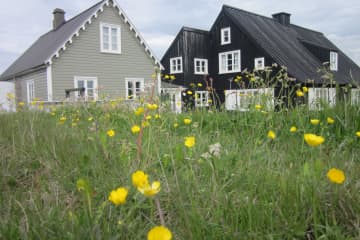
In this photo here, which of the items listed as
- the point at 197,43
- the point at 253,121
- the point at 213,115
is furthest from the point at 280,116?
the point at 197,43

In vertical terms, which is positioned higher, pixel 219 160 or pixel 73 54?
pixel 73 54

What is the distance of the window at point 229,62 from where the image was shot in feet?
68.7

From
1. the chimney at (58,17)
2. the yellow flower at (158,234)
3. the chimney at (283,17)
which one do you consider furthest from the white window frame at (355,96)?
the chimney at (283,17)

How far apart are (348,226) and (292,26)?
30149mm

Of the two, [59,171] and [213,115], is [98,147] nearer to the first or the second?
[59,171]

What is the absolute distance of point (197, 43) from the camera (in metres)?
22.5

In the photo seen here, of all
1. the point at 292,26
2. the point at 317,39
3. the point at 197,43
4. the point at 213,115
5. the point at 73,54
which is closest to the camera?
the point at 213,115

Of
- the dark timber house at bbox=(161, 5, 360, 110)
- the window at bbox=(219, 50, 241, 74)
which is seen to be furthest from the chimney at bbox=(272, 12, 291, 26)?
the window at bbox=(219, 50, 241, 74)

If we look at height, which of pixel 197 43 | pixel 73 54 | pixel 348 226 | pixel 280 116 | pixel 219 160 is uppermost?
pixel 197 43

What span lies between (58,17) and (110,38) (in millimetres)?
6924

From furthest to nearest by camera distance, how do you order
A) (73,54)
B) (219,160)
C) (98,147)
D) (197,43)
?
(197,43), (73,54), (98,147), (219,160)

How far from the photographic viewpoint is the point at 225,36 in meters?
22.0

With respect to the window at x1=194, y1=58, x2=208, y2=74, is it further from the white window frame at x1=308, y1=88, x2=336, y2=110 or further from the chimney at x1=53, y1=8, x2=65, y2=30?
the white window frame at x1=308, y1=88, x2=336, y2=110

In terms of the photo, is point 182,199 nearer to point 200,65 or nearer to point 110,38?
point 110,38
